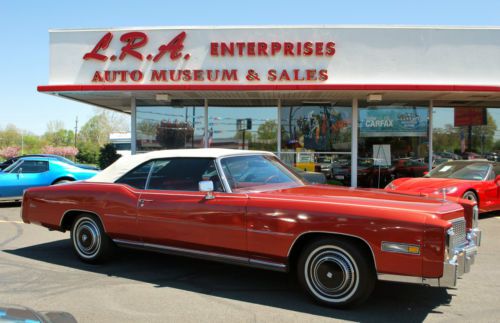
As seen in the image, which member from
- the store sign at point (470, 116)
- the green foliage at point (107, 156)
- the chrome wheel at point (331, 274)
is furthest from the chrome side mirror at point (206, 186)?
the green foliage at point (107, 156)

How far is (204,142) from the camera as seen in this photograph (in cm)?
1483

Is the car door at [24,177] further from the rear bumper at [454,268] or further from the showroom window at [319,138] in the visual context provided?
the rear bumper at [454,268]

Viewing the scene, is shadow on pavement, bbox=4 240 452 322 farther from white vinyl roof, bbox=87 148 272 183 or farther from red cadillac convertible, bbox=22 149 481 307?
white vinyl roof, bbox=87 148 272 183

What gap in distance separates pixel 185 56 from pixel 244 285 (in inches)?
379

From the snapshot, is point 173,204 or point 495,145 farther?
point 495,145

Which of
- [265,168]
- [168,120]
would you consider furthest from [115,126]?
[265,168]

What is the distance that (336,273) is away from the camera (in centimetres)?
404

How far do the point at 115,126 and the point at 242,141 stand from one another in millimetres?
71625

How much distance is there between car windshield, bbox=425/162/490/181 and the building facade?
2.76 metres

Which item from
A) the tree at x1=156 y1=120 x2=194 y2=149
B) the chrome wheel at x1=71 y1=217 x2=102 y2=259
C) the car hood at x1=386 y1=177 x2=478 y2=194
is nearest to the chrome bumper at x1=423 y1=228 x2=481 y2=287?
the chrome wheel at x1=71 y1=217 x2=102 y2=259

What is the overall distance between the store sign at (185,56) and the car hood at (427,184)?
4.52m

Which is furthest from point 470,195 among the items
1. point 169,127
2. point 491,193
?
point 169,127

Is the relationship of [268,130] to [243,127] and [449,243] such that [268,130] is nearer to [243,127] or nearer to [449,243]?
[243,127]

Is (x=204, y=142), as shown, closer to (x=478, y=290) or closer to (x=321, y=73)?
(x=321, y=73)
